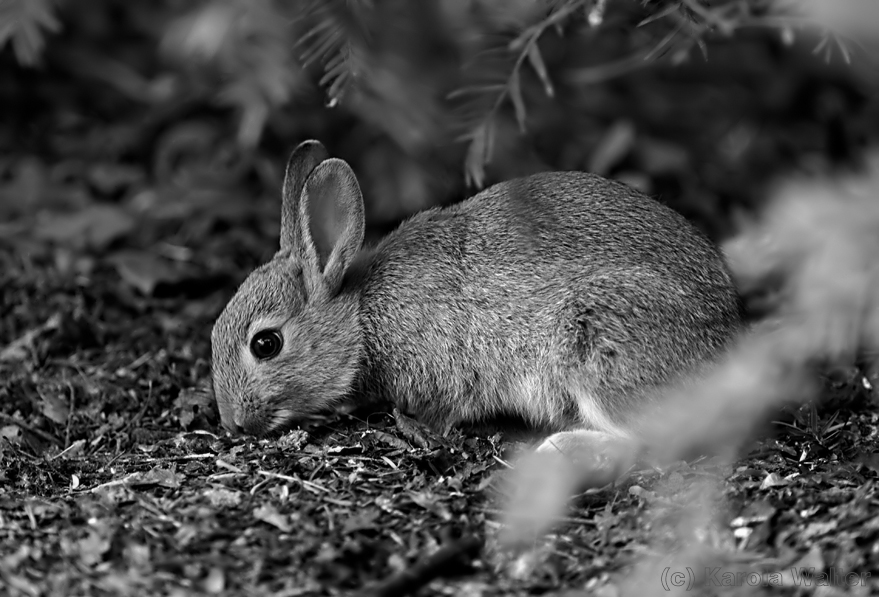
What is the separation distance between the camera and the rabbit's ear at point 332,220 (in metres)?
5.21

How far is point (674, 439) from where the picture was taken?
1939 millimetres

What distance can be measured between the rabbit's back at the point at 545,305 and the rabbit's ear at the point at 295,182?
1.52 ft

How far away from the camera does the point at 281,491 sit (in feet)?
14.0

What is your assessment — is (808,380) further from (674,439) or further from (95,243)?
(95,243)

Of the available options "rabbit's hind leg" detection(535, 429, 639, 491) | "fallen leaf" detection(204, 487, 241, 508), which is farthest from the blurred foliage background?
"fallen leaf" detection(204, 487, 241, 508)

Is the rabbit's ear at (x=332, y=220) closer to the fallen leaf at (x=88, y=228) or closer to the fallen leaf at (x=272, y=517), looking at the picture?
the fallen leaf at (x=272, y=517)

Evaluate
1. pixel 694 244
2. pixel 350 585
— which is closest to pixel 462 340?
pixel 694 244

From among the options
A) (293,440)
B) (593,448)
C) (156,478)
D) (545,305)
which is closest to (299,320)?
(293,440)

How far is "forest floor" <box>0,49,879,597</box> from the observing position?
3.57 m

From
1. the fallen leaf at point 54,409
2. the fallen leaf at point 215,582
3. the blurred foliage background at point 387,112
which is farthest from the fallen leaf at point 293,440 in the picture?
the blurred foliage background at point 387,112

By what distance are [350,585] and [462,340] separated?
1.84m

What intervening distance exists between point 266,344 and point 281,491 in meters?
1.11

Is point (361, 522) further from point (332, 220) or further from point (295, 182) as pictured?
point (295, 182)

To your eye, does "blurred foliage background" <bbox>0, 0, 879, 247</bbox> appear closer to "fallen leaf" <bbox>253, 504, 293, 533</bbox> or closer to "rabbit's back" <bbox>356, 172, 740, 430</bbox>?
"rabbit's back" <bbox>356, 172, 740, 430</bbox>
